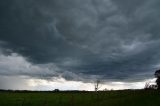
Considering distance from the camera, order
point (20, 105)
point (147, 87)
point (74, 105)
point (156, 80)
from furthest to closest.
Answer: point (156, 80), point (147, 87), point (20, 105), point (74, 105)


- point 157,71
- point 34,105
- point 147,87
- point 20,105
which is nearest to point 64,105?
point 34,105

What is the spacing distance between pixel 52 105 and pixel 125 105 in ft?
62.5

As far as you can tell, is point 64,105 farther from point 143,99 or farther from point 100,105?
point 143,99

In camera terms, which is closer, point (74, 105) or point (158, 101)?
point (158, 101)

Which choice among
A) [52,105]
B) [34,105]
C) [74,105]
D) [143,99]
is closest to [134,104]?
[143,99]

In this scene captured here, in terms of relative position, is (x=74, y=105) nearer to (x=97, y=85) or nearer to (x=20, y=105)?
(x=20, y=105)

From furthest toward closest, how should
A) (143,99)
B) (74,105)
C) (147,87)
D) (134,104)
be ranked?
(147,87) → (74,105) → (143,99) → (134,104)

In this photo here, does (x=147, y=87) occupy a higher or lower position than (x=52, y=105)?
higher

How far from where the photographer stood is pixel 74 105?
62656 millimetres

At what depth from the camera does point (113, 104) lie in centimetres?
5553

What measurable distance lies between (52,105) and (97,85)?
55.8 metres

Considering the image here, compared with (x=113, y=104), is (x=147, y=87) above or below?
above

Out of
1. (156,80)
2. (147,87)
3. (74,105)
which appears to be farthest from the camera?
(156,80)

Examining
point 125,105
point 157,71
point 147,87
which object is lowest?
point 125,105
